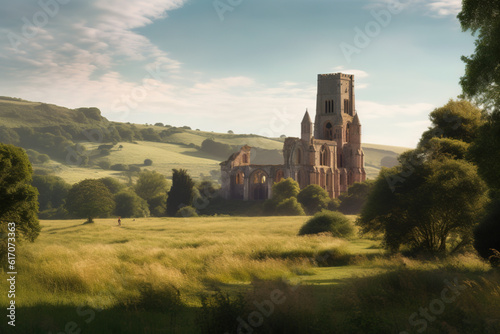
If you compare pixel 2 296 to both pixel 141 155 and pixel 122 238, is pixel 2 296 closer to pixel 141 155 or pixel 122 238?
pixel 122 238

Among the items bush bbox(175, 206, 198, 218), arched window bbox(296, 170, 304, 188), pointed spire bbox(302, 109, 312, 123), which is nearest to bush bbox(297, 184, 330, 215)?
arched window bbox(296, 170, 304, 188)

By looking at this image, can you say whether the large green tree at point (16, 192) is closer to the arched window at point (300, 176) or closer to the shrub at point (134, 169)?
the arched window at point (300, 176)

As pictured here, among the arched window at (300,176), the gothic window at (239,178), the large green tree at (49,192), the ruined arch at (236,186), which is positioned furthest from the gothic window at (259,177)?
the large green tree at (49,192)

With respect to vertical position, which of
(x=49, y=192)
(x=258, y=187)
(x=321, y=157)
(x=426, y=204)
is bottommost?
(x=49, y=192)

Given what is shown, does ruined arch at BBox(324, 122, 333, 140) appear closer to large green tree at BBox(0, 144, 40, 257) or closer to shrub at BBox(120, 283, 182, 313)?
large green tree at BBox(0, 144, 40, 257)

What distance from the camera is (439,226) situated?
26.5 meters

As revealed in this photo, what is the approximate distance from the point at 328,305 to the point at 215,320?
406 cm

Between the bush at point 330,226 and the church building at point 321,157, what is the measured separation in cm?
6011

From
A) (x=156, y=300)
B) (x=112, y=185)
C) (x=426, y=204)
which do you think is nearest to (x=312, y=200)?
(x=112, y=185)

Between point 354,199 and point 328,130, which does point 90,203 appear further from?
point 328,130

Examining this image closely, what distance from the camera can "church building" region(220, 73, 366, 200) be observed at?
103m

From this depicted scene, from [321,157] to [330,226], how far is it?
234ft

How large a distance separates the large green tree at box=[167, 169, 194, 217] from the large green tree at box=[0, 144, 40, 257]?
2481 inches

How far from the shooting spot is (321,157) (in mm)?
108625
